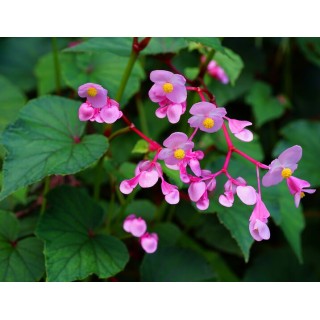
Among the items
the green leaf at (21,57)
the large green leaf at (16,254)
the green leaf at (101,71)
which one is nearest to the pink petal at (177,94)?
the large green leaf at (16,254)

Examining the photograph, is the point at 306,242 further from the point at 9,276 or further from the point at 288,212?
the point at 9,276

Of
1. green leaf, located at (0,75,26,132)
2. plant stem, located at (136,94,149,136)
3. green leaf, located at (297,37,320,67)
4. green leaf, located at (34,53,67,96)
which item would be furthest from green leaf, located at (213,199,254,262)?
green leaf, located at (297,37,320,67)

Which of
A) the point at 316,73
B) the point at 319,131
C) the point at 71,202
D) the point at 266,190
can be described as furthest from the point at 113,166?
the point at 316,73

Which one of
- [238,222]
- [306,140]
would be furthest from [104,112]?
[306,140]

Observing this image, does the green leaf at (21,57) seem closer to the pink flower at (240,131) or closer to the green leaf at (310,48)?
the green leaf at (310,48)

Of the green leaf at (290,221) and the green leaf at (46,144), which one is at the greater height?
the green leaf at (46,144)

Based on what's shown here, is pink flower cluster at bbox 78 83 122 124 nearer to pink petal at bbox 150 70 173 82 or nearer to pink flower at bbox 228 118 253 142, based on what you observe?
pink petal at bbox 150 70 173 82

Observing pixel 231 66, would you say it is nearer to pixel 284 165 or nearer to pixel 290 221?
pixel 290 221
